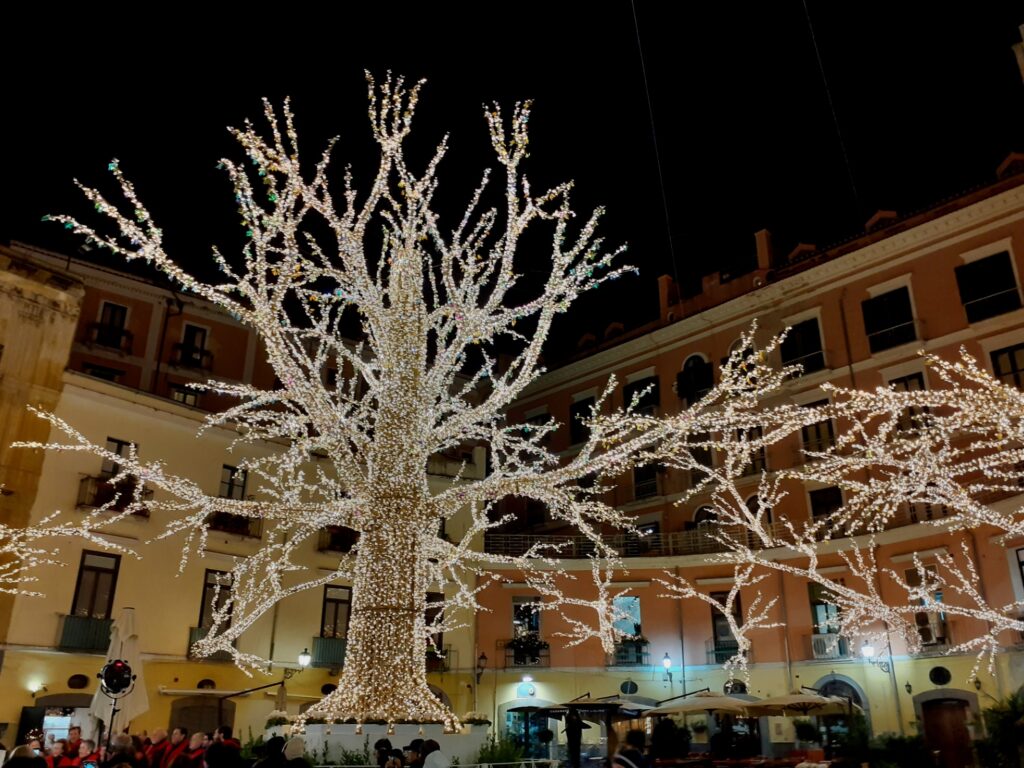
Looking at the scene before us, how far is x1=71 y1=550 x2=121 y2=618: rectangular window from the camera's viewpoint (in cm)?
1727

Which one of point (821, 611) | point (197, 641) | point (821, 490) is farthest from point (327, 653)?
point (821, 490)

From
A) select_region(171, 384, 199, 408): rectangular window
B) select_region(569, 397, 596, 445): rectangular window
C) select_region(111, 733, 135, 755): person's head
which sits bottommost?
select_region(111, 733, 135, 755): person's head

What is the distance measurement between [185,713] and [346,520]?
1050 centimetres

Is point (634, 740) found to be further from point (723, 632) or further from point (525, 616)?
point (525, 616)

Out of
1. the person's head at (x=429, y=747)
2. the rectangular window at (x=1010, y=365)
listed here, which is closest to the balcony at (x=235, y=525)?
the person's head at (x=429, y=747)

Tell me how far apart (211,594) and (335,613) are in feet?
11.2

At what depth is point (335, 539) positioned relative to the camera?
861 inches

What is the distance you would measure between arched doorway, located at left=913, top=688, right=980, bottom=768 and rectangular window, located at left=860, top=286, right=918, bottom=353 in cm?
860

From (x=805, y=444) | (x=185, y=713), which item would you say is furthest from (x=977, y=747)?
(x=185, y=713)

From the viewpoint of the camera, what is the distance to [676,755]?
60.4 feet

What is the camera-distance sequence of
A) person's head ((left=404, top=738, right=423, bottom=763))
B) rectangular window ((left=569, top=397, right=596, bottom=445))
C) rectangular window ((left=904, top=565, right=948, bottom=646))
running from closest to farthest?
person's head ((left=404, top=738, right=423, bottom=763)) < rectangular window ((left=904, top=565, right=948, bottom=646)) < rectangular window ((left=569, top=397, right=596, bottom=445))

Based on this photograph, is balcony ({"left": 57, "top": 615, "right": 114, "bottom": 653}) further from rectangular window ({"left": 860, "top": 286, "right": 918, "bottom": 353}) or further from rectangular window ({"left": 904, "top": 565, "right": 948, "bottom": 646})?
rectangular window ({"left": 860, "top": 286, "right": 918, "bottom": 353})

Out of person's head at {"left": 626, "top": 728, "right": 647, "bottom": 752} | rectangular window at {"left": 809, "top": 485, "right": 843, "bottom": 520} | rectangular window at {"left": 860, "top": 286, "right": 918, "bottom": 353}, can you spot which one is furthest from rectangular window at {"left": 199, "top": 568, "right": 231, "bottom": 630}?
rectangular window at {"left": 860, "top": 286, "right": 918, "bottom": 353}

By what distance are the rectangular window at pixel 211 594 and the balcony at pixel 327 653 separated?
2.57 meters
